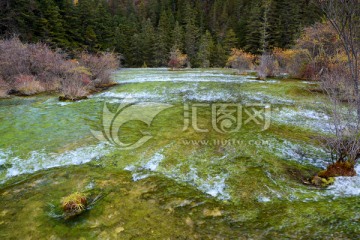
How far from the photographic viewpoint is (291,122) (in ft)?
30.6

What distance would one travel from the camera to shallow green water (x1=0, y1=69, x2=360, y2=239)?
392 centimetres

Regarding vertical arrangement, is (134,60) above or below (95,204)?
above

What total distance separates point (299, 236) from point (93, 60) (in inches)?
810

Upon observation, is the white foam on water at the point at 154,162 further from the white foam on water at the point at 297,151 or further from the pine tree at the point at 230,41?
the pine tree at the point at 230,41

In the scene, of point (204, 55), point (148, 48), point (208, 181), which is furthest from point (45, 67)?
point (148, 48)

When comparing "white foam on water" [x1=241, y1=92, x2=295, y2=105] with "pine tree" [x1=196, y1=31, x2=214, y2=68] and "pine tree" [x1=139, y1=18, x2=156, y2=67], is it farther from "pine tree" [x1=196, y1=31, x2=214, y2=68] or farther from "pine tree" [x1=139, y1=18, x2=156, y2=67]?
"pine tree" [x1=139, y1=18, x2=156, y2=67]

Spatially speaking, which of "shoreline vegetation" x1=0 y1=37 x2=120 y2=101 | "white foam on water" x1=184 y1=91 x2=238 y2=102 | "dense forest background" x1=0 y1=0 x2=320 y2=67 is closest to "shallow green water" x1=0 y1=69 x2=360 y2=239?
"white foam on water" x1=184 y1=91 x2=238 y2=102

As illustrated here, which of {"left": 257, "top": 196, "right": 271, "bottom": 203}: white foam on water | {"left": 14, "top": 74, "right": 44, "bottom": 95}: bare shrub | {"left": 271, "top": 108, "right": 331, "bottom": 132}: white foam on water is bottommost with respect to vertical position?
{"left": 257, "top": 196, "right": 271, "bottom": 203}: white foam on water

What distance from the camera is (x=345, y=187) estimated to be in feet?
15.8

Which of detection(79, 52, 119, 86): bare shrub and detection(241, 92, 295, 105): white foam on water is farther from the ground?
detection(79, 52, 119, 86): bare shrub

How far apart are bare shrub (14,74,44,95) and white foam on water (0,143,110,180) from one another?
1118 cm

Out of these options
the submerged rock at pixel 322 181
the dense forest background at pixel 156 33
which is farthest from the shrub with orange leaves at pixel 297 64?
the submerged rock at pixel 322 181

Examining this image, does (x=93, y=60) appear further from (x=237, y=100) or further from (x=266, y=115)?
(x=266, y=115)

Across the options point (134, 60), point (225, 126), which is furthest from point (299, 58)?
point (134, 60)
